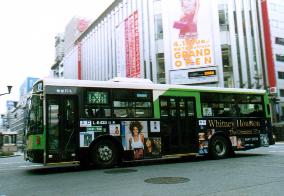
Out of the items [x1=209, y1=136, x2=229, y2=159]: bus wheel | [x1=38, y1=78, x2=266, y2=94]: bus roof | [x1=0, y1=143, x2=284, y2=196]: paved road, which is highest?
[x1=38, y1=78, x2=266, y2=94]: bus roof

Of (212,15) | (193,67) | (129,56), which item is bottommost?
(193,67)

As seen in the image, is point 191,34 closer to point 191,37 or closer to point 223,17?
point 191,37

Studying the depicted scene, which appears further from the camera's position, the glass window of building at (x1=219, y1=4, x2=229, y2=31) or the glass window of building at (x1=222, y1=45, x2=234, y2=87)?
the glass window of building at (x1=219, y1=4, x2=229, y2=31)

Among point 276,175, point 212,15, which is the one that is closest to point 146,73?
point 212,15

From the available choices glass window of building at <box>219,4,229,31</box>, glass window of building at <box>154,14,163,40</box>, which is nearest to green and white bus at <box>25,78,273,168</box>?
glass window of building at <box>219,4,229,31</box>

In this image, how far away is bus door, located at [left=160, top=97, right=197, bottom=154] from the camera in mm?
13359

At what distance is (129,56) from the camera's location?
49.2 meters

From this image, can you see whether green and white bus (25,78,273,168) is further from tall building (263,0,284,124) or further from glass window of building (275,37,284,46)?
glass window of building (275,37,284,46)

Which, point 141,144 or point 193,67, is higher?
point 193,67

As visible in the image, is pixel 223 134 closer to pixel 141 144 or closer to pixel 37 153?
pixel 141 144

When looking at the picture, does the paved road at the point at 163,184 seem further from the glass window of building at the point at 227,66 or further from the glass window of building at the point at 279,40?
the glass window of building at the point at 279,40

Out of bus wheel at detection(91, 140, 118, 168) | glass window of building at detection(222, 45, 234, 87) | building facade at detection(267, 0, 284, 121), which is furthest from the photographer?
building facade at detection(267, 0, 284, 121)

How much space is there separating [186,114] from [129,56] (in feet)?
118

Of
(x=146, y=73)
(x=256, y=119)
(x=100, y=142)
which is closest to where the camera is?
(x=100, y=142)
